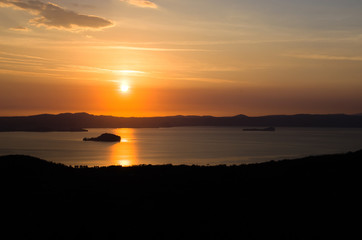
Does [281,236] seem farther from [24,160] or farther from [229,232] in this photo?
[24,160]

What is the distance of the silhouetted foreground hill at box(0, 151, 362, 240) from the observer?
14.7m

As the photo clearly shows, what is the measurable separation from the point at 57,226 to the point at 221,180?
994 cm

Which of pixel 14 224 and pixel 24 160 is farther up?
pixel 24 160

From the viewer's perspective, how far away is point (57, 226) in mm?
15336

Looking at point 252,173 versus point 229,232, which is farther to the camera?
point 252,173

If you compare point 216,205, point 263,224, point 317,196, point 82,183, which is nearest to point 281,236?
point 263,224

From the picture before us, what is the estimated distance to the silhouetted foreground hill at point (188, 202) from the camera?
1473 centimetres

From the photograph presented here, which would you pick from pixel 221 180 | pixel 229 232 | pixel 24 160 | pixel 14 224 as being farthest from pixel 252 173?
pixel 24 160

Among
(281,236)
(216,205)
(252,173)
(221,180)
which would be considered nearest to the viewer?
(281,236)

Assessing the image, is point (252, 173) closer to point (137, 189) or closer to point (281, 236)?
point (137, 189)

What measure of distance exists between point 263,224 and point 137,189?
7.77 m

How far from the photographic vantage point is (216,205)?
17188mm

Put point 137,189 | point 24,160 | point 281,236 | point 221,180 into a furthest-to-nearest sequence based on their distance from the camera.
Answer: point 24,160 → point 221,180 → point 137,189 → point 281,236

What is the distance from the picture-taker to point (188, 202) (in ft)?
58.2
